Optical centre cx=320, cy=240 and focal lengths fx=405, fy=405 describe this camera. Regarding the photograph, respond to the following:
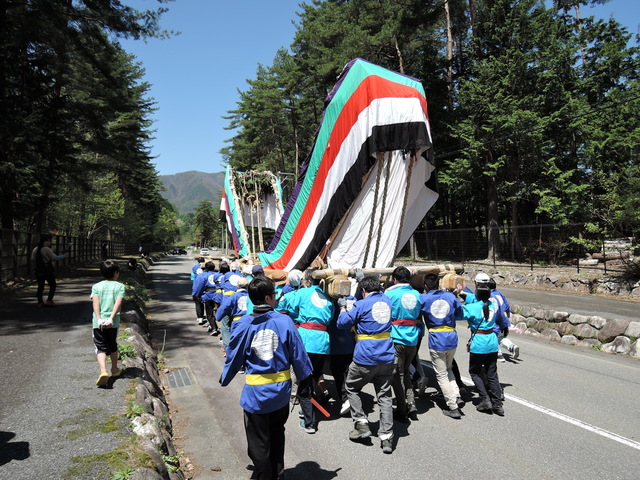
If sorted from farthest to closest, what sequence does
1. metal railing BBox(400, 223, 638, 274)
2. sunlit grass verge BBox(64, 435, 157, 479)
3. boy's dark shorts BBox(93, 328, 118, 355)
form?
1. metal railing BBox(400, 223, 638, 274)
2. boy's dark shorts BBox(93, 328, 118, 355)
3. sunlit grass verge BBox(64, 435, 157, 479)

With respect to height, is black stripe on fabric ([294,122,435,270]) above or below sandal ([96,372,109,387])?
above

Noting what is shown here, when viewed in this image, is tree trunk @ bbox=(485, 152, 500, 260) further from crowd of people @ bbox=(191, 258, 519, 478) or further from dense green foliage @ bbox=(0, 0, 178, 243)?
dense green foliage @ bbox=(0, 0, 178, 243)

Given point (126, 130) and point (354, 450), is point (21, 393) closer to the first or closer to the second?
point (354, 450)

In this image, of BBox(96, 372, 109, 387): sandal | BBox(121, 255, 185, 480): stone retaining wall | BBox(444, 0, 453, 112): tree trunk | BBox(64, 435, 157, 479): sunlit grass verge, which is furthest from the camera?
BBox(444, 0, 453, 112): tree trunk

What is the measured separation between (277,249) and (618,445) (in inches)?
224

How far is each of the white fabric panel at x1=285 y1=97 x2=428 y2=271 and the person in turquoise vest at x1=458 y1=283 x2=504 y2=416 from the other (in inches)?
88.9

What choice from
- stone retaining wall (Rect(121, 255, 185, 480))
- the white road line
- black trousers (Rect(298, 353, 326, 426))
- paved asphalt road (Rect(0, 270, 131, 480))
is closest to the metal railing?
the white road line

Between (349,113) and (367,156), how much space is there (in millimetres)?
719

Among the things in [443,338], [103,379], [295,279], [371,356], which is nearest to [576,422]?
[443,338]

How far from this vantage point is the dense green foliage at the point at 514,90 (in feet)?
76.3

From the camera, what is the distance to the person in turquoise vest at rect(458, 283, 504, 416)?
5496 mm

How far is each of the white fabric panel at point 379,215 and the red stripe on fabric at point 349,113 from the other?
66cm

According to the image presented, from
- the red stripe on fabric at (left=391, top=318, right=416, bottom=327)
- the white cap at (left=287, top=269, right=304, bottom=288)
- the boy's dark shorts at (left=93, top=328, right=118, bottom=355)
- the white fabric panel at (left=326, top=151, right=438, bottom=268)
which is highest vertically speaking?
the white fabric panel at (left=326, top=151, right=438, bottom=268)

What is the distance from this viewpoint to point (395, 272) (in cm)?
549
